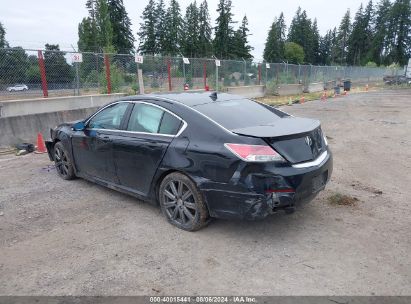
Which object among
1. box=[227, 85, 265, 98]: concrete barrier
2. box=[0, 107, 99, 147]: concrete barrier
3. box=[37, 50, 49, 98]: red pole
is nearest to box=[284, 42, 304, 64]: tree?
box=[227, 85, 265, 98]: concrete barrier

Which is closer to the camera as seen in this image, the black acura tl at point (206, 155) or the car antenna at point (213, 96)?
the black acura tl at point (206, 155)

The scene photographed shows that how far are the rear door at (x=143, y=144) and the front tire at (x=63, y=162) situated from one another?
1550 millimetres

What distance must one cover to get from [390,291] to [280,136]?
1.68m

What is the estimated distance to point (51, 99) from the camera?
1202 cm

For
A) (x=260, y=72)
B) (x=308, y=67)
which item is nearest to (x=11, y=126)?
(x=260, y=72)

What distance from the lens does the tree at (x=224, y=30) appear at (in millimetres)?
77662

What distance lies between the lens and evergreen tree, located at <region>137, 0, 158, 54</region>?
276 ft

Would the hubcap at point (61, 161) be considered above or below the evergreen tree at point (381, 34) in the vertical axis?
below

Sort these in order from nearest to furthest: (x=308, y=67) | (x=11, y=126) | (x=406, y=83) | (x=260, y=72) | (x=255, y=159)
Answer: (x=255, y=159)
(x=11, y=126)
(x=260, y=72)
(x=308, y=67)
(x=406, y=83)

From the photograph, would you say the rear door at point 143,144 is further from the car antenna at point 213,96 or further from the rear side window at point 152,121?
the car antenna at point 213,96

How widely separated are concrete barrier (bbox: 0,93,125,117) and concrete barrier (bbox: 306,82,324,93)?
22249 mm

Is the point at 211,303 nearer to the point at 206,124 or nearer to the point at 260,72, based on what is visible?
the point at 206,124

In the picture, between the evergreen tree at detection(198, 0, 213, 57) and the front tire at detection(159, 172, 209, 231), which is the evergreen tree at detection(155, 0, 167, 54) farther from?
the front tire at detection(159, 172, 209, 231)

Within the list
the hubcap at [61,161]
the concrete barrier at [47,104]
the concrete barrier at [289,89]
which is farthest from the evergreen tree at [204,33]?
the hubcap at [61,161]
